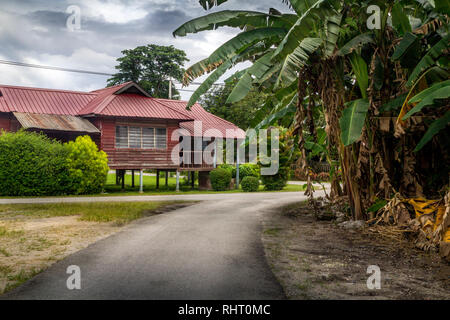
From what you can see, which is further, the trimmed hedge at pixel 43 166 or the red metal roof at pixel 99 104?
the red metal roof at pixel 99 104

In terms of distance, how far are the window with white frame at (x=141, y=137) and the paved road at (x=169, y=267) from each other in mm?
14786

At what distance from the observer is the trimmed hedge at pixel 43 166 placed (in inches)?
725

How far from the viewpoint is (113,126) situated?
2442cm

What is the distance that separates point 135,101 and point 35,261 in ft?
65.9

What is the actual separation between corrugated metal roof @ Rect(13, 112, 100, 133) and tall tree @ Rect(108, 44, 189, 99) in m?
22.2

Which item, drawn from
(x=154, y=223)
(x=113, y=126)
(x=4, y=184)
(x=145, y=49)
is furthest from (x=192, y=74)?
(x=145, y=49)

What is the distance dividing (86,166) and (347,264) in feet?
52.8

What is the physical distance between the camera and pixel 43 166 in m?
18.9

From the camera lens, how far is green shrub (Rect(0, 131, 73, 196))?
60.2 ft

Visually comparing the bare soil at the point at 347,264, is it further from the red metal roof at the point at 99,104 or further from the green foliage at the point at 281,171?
the red metal roof at the point at 99,104

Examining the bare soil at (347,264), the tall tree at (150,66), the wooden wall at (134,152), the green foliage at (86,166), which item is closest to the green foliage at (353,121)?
the bare soil at (347,264)

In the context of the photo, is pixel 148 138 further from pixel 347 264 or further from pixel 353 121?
pixel 347 264
